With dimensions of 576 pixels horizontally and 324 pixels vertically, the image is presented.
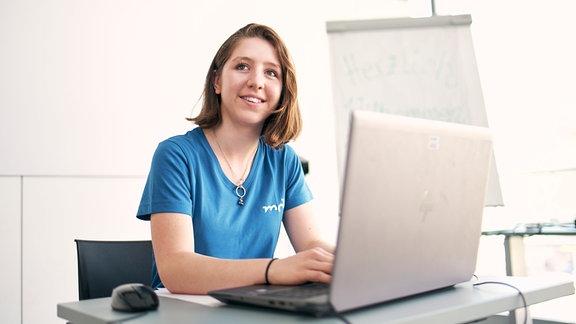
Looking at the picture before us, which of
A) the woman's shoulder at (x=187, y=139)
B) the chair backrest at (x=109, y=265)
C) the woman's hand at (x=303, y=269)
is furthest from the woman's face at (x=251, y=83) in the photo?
the woman's hand at (x=303, y=269)

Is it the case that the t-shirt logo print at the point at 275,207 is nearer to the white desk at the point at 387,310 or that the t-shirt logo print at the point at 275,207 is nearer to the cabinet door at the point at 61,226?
the white desk at the point at 387,310

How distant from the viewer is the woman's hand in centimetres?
99

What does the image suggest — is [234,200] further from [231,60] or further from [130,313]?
[130,313]

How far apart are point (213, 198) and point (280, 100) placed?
41 centimetres

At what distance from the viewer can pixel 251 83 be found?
62.4 inches

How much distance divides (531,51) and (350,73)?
1.53 metres

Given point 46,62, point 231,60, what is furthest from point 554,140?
point 46,62

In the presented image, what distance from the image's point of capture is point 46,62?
2.70 m

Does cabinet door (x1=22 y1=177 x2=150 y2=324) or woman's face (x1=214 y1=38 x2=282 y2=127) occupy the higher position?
woman's face (x1=214 y1=38 x2=282 y2=127)

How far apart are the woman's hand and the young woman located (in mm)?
215

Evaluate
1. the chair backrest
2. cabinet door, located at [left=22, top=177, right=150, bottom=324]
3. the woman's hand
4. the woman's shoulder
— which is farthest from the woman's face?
cabinet door, located at [left=22, top=177, right=150, bottom=324]

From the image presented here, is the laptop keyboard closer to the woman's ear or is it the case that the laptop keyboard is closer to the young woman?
the young woman

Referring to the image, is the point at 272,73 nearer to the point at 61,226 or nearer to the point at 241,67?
the point at 241,67

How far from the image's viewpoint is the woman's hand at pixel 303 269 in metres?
0.99
